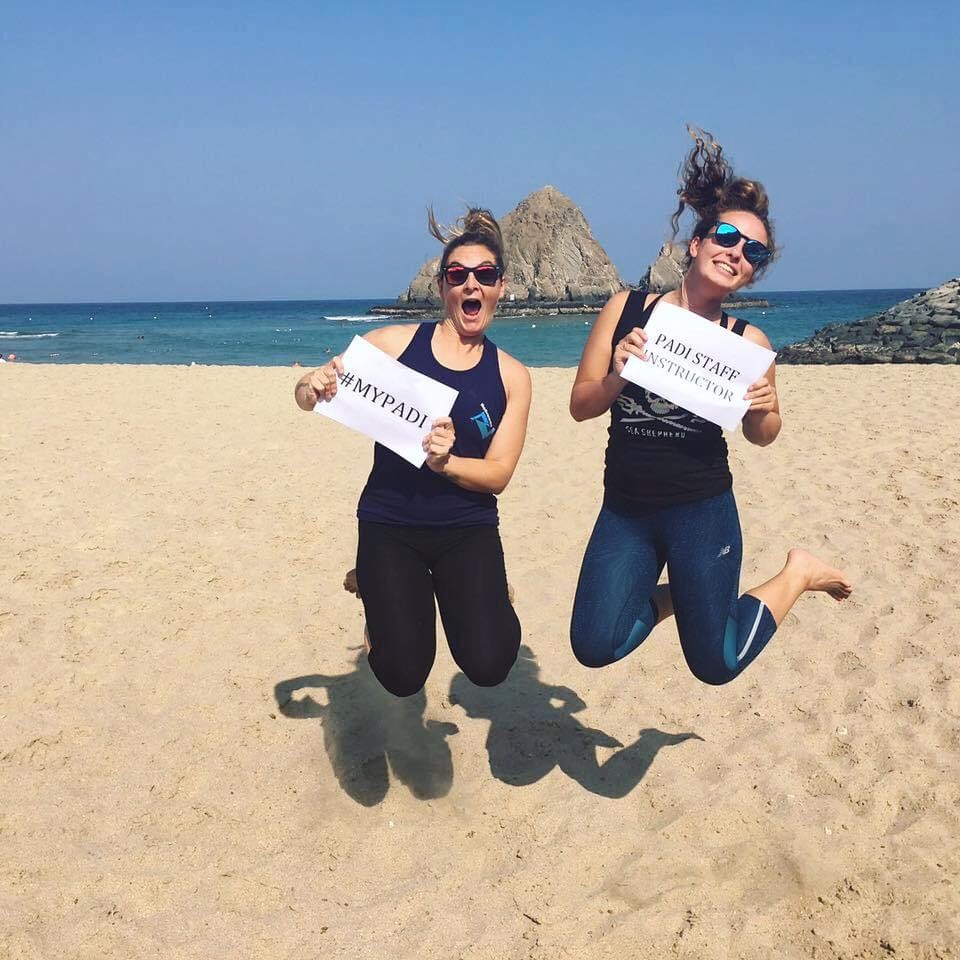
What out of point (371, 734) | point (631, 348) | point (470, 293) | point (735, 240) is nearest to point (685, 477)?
point (631, 348)

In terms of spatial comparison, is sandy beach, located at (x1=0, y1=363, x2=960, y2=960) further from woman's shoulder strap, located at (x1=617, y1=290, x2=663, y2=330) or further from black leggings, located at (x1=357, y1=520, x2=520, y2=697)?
woman's shoulder strap, located at (x1=617, y1=290, x2=663, y2=330)

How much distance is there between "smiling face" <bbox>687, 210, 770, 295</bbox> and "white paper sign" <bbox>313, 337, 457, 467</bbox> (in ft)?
4.11

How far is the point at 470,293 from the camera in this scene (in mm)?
4066

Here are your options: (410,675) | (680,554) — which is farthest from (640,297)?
(410,675)

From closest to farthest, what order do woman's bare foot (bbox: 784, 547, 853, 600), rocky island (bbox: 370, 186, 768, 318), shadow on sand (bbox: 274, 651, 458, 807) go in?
shadow on sand (bbox: 274, 651, 458, 807) < woman's bare foot (bbox: 784, 547, 853, 600) < rocky island (bbox: 370, 186, 768, 318)

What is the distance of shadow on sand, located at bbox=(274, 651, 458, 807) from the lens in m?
4.30

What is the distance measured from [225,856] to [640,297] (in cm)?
305

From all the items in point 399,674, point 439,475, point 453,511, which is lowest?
point 399,674

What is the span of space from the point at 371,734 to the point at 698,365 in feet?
8.42

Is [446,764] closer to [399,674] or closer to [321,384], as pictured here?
[399,674]

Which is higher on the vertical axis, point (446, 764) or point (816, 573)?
point (816, 573)

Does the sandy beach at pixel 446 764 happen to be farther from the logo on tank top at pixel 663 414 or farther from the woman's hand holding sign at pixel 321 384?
the woman's hand holding sign at pixel 321 384

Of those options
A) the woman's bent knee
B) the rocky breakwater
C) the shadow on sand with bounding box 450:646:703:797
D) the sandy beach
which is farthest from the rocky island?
the woman's bent knee

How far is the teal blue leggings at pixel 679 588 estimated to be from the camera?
398cm
